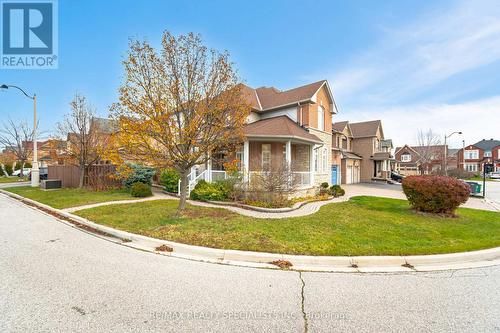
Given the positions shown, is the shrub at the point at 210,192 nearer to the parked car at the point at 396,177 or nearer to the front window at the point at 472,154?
the parked car at the point at 396,177

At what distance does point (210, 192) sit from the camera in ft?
41.0

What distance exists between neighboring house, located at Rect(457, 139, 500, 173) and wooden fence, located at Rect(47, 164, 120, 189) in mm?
72903

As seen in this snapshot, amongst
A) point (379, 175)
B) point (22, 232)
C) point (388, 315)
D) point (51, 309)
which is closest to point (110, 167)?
point (22, 232)

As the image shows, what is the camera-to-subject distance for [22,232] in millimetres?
6875

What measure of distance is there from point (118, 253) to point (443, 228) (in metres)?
9.58

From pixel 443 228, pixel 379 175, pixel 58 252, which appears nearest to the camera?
pixel 58 252

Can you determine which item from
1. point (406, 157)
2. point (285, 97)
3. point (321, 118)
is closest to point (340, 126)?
point (321, 118)

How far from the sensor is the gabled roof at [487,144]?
57938 millimetres

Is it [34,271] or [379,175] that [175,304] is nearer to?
[34,271]

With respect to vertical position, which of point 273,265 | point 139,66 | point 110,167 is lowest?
point 273,265

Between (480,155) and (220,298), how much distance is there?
8173cm

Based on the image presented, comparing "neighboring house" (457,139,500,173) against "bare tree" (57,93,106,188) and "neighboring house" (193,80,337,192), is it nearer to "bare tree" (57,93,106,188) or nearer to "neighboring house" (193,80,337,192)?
"neighboring house" (193,80,337,192)

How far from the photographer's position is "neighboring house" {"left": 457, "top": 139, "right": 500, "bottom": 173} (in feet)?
187

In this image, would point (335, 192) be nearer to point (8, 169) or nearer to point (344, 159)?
point (344, 159)
